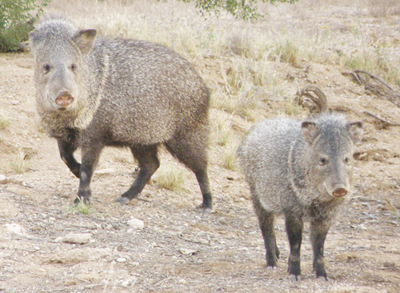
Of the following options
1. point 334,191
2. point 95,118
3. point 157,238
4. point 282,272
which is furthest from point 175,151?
point 334,191

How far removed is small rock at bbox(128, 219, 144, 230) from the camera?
14.2 ft

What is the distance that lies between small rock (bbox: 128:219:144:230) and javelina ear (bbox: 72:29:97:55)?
1437mm

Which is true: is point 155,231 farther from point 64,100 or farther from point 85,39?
point 85,39

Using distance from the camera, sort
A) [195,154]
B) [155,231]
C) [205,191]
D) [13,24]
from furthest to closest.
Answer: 1. [13,24]
2. [205,191]
3. [195,154]
4. [155,231]

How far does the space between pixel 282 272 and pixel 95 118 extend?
2024 millimetres

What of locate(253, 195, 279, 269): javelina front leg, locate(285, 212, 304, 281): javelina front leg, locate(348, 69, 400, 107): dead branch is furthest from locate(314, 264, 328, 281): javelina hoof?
locate(348, 69, 400, 107): dead branch

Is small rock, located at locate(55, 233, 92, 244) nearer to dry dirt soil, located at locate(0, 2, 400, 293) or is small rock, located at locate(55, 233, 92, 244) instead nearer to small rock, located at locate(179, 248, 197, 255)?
dry dirt soil, located at locate(0, 2, 400, 293)

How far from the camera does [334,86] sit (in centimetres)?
955

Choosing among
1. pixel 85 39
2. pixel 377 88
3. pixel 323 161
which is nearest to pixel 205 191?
pixel 85 39

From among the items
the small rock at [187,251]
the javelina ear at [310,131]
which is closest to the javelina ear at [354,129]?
the javelina ear at [310,131]

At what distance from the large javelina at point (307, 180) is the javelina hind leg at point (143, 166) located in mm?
1659

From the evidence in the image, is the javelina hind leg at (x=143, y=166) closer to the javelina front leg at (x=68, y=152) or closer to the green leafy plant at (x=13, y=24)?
the javelina front leg at (x=68, y=152)

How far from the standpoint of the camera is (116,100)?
15.4 ft

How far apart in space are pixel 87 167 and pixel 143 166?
886 millimetres
